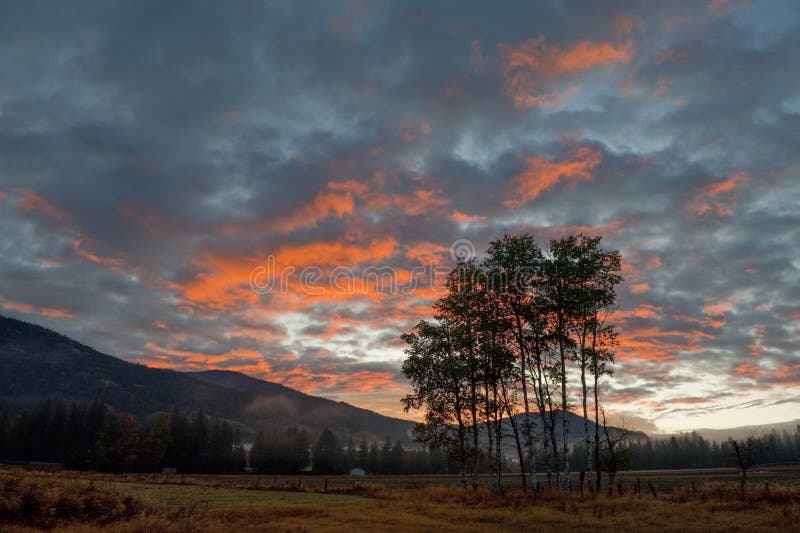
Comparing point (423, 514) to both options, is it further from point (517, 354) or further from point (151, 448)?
point (151, 448)

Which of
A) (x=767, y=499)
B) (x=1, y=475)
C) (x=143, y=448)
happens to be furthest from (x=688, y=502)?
(x=143, y=448)

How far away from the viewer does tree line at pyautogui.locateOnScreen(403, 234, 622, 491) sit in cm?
4156

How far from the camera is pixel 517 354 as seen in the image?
4738cm

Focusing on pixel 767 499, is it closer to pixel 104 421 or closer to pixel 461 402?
pixel 461 402

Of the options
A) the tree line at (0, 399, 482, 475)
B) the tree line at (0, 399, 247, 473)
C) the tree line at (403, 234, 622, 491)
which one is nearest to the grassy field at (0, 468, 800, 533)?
the tree line at (403, 234, 622, 491)

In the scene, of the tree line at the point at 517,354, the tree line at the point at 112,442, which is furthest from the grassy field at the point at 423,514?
the tree line at the point at 112,442

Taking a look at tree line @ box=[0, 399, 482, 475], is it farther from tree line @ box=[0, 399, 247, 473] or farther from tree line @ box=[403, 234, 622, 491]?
tree line @ box=[403, 234, 622, 491]

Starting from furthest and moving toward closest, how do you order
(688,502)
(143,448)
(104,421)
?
(104,421) < (143,448) < (688,502)

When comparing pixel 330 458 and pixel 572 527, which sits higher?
pixel 572 527

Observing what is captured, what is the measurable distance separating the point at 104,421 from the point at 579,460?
553ft

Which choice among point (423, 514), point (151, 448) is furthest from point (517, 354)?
point (151, 448)

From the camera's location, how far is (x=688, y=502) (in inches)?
1259

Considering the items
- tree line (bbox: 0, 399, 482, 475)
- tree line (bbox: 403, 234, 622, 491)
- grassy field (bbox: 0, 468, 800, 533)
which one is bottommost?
tree line (bbox: 0, 399, 482, 475)

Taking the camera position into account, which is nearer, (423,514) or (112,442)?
(423,514)
